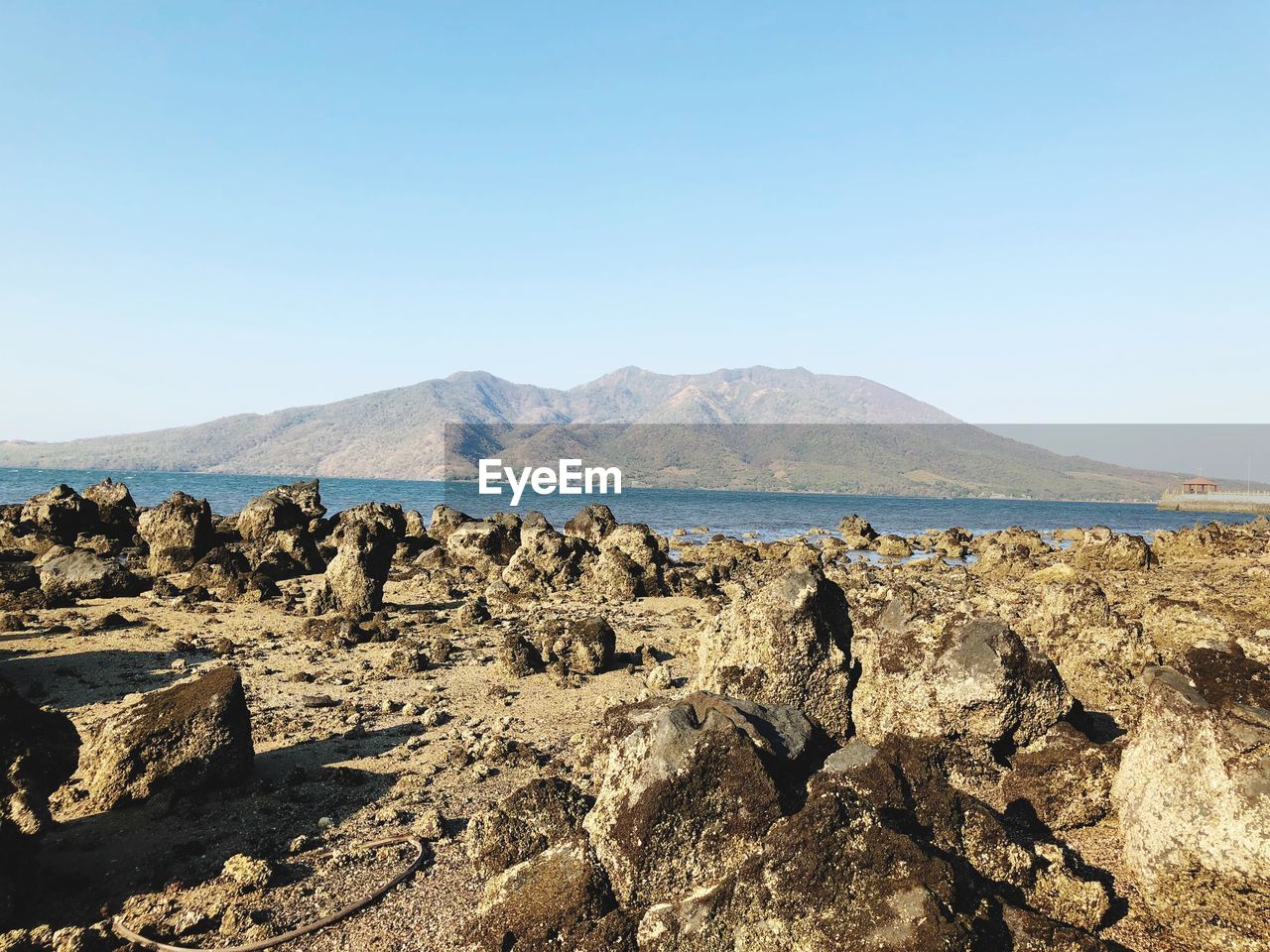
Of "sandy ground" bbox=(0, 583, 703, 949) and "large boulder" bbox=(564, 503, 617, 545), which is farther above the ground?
"large boulder" bbox=(564, 503, 617, 545)

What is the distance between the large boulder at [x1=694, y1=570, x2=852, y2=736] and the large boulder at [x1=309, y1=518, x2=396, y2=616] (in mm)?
14837

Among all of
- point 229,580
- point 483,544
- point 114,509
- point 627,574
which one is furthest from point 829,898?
point 114,509

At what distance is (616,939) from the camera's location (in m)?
7.04

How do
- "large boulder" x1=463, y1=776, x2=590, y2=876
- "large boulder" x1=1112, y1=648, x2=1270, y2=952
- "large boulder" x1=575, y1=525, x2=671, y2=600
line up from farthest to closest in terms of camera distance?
"large boulder" x1=575, y1=525, x2=671, y2=600 < "large boulder" x1=463, y1=776, x2=590, y2=876 < "large boulder" x1=1112, y1=648, x2=1270, y2=952

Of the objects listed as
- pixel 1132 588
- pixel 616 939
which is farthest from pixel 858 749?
pixel 1132 588

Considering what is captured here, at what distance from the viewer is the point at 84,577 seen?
957 inches

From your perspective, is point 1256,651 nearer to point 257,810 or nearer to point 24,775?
point 257,810

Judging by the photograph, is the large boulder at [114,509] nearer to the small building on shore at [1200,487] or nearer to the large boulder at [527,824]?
the large boulder at [527,824]

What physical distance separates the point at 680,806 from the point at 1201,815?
5.52m

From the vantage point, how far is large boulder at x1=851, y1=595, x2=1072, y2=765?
1071 cm

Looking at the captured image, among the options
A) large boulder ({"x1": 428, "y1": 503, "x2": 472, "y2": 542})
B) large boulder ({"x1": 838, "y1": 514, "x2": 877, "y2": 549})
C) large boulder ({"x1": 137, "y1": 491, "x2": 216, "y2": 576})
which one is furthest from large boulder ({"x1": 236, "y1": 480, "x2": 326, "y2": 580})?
large boulder ({"x1": 838, "y1": 514, "x2": 877, "y2": 549})

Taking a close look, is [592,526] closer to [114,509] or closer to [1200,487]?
[114,509]

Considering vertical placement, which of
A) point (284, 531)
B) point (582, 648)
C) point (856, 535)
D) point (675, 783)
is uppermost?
point (675, 783)

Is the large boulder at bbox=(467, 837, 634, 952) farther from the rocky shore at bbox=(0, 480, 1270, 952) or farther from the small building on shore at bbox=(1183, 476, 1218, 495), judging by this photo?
the small building on shore at bbox=(1183, 476, 1218, 495)
